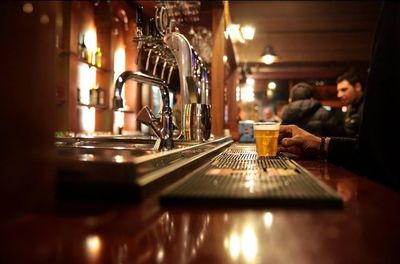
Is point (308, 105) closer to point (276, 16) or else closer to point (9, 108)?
point (276, 16)

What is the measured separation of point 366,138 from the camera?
1262 millimetres

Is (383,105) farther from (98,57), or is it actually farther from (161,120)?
(98,57)

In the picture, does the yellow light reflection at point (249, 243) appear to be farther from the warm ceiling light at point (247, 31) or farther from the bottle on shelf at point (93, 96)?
the warm ceiling light at point (247, 31)

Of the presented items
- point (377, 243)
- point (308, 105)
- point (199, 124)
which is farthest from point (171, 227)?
point (308, 105)

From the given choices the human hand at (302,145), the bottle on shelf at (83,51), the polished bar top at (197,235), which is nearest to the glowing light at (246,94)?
the bottle on shelf at (83,51)

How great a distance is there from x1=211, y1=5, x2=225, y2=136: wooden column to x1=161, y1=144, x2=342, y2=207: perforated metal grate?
2.50 m

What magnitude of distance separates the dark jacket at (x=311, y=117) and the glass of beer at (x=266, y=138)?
3.06 m

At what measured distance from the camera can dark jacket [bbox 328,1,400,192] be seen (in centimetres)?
121

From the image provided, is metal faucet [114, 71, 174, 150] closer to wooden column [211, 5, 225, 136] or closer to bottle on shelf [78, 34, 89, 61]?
wooden column [211, 5, 225, 136]

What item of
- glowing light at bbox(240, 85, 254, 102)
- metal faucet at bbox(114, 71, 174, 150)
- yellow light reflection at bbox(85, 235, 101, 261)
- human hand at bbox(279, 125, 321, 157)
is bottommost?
yellow light reflection at bbox(85, 235, 101, 261)

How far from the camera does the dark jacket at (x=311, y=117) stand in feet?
14.7

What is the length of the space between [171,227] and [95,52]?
14.2 ft

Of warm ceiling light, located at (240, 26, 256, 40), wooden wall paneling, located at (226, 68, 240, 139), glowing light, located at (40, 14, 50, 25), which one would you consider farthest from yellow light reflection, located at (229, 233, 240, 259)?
warm ceiling light, located at (240, 26, 256, 40)

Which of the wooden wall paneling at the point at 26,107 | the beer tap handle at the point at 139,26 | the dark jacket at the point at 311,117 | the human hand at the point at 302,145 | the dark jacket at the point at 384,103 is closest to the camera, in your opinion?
the wooden wall paneling at the point at 26,107
